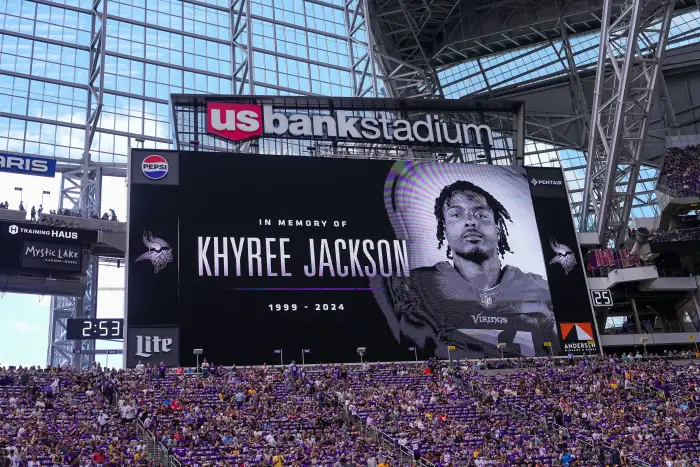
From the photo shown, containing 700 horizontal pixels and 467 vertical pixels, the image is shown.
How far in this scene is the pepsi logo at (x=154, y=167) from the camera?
38.1m

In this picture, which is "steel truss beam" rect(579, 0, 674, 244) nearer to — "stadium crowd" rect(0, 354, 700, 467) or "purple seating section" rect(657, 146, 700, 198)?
"purple seating section" rect(657, 146, 700, 198)

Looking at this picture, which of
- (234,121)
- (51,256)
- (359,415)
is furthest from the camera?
(234,121)

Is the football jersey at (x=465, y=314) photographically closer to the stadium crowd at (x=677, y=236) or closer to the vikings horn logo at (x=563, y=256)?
the vikings horn logo at (x=563, y=256)

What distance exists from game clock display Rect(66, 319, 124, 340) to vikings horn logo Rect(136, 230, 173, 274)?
24.6ft

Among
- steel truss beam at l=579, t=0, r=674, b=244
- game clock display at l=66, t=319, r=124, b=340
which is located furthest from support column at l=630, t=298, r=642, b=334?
game clock display at l=66, t=319, r=124, b=340

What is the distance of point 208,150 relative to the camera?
41.5 m

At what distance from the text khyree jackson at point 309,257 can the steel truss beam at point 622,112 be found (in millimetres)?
14078

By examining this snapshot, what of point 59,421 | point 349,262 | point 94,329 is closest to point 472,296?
point 349,262

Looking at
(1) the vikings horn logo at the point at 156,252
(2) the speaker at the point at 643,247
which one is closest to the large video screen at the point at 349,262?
(1) the vikings horn logo at the point at 156,252

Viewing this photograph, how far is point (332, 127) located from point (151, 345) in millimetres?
15080

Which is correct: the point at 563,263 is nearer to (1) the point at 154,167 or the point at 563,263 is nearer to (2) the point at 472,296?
(2) the point at 472,296

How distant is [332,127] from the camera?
43.2m

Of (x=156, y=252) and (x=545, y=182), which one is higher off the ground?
(x=545, y=182)

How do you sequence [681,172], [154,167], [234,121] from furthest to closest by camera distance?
[681,172], [234,121], [154,167]
